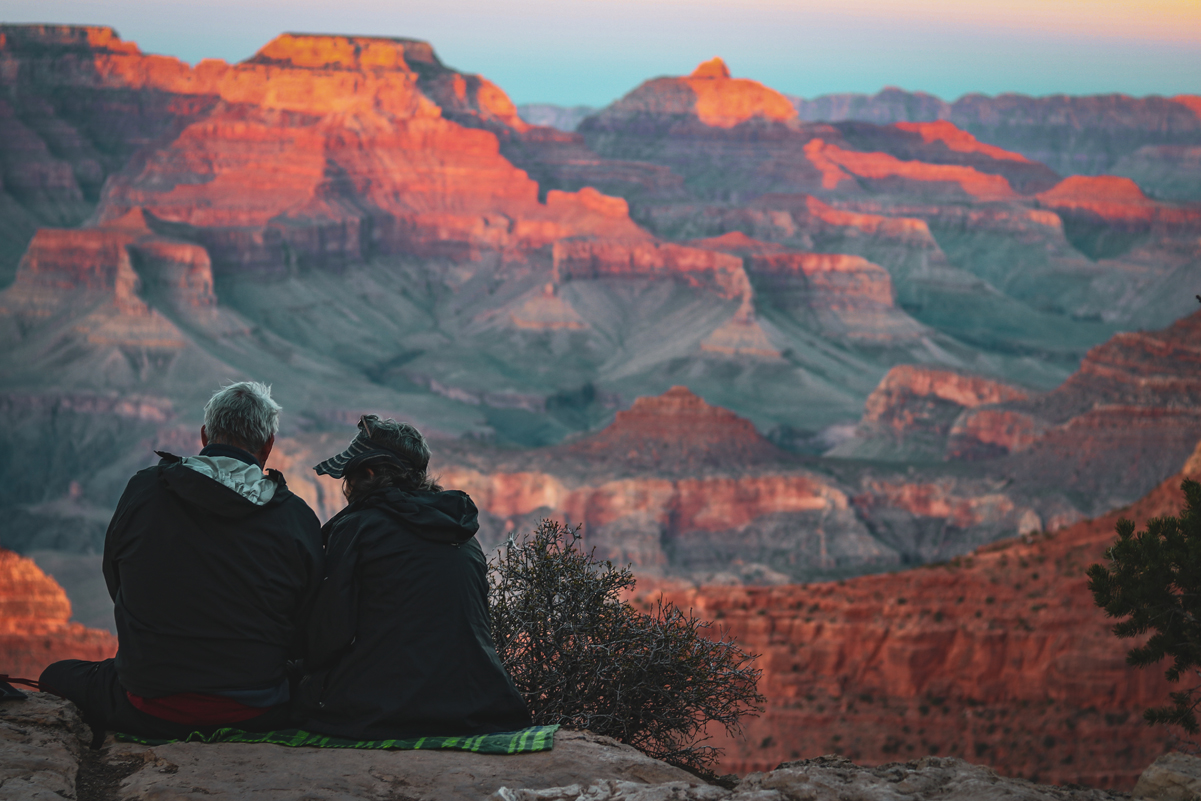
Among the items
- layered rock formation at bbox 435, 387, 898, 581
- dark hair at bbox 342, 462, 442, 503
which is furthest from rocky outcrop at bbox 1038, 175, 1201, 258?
dark hair at bbox 342, 462, 442, 503

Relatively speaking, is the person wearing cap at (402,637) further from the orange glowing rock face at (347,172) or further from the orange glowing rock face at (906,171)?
the orange glowing rock face at (906,171)

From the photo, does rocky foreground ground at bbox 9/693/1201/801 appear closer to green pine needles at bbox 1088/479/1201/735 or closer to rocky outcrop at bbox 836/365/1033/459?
green pine needles at bbox 1088/479/1201/735

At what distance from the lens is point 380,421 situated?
8453 millimetres

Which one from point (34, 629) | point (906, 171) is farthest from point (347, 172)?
point (34, 629)

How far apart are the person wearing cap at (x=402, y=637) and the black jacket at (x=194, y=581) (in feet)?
1.23

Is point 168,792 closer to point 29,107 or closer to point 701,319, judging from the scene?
point 701,319

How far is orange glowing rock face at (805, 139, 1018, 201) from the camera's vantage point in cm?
19300

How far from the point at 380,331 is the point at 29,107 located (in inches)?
2651

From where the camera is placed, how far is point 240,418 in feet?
26.4

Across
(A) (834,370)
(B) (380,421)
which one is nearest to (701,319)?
(A) (834,370)

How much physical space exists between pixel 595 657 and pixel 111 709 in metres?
3.54

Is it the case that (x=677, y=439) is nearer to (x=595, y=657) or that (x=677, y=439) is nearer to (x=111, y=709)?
(x=595, y=657)

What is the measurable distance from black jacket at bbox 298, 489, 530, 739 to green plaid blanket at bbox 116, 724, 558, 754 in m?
0.07

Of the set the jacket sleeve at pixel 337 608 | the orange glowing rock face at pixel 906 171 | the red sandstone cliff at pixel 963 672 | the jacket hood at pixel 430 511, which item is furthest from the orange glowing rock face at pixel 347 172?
the jacket sleeve at pixel 337 608
